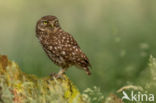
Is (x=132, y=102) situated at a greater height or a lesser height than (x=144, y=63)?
lesser

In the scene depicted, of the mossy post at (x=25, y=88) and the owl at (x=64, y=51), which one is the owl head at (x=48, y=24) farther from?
the mossy post at (x=25, y=88)

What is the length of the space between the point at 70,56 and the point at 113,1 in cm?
517

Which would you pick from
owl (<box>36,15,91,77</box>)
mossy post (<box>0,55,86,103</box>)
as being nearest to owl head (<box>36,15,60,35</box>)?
owl (<box>36,15,91,77</box>)

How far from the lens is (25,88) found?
6098mm

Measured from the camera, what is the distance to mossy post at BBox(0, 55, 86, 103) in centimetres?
523

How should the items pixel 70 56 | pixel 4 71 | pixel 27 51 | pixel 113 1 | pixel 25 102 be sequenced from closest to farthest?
pixel 25 102, pixel 4 71, pixel 70 56, pixel 27 51, pixel 113 1

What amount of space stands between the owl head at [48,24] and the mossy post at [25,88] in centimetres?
106

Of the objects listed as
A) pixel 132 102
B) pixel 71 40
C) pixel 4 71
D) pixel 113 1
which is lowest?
pixel 132 102

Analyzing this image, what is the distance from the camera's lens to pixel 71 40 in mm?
7668

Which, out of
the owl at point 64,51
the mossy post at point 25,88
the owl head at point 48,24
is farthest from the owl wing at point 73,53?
the mossy post at point 25,88

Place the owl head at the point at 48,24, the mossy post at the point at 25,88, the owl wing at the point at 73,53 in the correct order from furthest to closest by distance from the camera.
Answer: the owl head at the point at 48,24 < the owl wing at the point at 73,53 < the mossy post at the point at 25,88

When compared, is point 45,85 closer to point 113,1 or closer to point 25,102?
point 25,102

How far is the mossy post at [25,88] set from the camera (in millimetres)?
5227

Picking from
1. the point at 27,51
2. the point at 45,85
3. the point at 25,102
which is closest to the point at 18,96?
the point at 25,102
